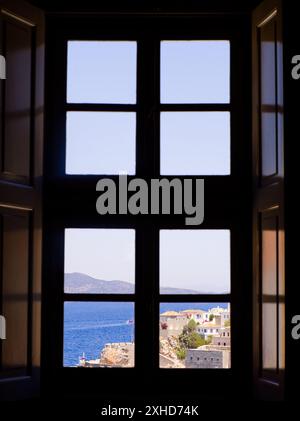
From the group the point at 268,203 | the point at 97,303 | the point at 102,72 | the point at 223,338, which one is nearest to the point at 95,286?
the point at 97,303

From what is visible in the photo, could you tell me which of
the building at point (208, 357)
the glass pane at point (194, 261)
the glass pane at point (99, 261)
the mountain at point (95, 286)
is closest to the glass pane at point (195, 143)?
the glass pane at point (194, 261)

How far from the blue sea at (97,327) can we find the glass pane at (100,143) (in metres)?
0.88

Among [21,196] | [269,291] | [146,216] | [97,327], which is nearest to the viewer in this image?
[269,291]

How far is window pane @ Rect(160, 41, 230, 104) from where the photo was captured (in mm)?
5152

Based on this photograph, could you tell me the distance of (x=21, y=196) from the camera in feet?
A: 15.5

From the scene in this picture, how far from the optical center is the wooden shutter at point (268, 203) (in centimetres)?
446

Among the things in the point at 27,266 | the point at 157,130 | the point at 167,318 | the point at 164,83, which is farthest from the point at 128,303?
the point at 164,83

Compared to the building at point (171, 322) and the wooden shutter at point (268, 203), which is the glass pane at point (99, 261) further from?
the wooden shutter at point (268, 203)

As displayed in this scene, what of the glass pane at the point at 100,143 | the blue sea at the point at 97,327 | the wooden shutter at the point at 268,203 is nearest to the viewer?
the wooden shutter at the point at 268,203

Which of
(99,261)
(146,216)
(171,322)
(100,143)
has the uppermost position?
(100,143)

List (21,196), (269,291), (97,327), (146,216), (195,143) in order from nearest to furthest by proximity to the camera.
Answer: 1. (269,291)
2. (21,196)
3. (97,327)
4. (146,216)
5. (195,143)

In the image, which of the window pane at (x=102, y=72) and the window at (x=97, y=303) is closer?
the window at (x=97, y=303)

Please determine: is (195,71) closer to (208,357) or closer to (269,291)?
(269,291)

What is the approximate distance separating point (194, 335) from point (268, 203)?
996 millimetres
